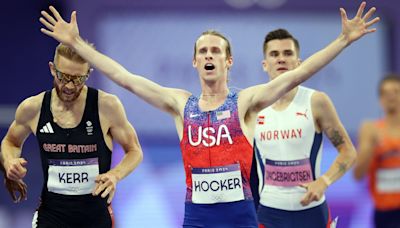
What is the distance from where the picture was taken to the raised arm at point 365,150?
738 centimetres

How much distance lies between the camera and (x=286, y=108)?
23.8 feet

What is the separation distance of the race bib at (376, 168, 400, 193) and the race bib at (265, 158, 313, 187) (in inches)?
40.7

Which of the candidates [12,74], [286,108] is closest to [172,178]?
[12,74]

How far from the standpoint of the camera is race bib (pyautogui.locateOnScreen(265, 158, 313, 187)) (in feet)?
22.9

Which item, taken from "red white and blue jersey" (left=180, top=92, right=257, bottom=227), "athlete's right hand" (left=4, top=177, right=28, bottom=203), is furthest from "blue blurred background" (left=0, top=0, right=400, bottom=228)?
"red white and blue jersey" (left=180, top=92, right=257, bottom=227)

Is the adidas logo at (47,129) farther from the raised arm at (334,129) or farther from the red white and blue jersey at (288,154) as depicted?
the raised arm at (334,129)

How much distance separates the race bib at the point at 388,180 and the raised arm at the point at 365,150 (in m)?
0.31

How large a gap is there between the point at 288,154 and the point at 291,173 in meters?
0.15

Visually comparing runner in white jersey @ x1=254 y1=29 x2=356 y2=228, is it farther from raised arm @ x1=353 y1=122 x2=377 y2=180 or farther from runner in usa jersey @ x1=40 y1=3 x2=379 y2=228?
runner in usa jersey @ x1=40 y1=3 x2=379 y2=228

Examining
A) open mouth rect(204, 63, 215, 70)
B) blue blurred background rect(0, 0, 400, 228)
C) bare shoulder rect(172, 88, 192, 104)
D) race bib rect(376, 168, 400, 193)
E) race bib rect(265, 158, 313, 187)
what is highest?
blue blurred background rect(0, 0, 400, 228)

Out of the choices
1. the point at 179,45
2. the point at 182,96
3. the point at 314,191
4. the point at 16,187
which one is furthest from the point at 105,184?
the point at 179,45

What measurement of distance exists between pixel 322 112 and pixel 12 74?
6860mm

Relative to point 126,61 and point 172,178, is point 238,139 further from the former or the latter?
point 126,61

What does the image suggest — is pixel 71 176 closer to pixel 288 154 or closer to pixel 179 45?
pixel 288 154
